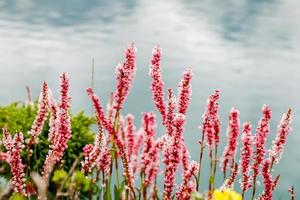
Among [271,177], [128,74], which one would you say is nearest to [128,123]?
[128,74]

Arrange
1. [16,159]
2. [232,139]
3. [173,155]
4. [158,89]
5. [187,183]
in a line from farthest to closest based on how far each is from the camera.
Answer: [232,139] → [158,89] → [16,159] → [187,183] → [173,155]

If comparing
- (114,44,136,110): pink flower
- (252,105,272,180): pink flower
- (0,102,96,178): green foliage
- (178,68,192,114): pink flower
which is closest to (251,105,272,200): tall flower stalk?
(252,105,272,180): pink flower

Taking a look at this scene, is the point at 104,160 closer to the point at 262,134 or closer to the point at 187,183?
the point at 187,183

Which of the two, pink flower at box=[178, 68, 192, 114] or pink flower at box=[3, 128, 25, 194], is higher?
pink flower at box=[178, 68, 192, 114]

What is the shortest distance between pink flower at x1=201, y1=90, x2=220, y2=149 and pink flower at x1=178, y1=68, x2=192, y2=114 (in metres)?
0.18

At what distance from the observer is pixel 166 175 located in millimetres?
4430

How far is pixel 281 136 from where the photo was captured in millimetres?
4895

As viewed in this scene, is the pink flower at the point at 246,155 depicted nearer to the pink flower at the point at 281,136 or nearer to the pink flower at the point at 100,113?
the pink flower at the point at 281,136

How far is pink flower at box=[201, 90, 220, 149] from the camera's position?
4754 mm

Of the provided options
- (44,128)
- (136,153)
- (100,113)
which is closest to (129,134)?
(136,153)

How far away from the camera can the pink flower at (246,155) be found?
474 centimetres

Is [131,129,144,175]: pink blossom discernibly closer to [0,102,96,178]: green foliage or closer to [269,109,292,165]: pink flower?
[269,109,292,165]: pink flower

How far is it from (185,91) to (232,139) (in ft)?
2.55

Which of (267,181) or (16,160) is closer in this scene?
(16,160)
